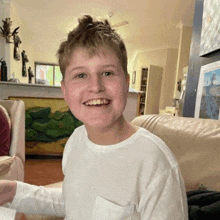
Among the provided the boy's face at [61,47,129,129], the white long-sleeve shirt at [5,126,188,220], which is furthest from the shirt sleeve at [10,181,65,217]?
the boy's face at [61,47,129,129]

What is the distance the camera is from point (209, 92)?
1260mm

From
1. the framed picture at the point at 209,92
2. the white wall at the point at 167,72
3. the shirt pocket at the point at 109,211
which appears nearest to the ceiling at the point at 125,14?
the white wall at the point at 167,72

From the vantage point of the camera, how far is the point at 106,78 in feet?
1.55

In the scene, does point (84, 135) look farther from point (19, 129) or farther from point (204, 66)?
point (204, 66)

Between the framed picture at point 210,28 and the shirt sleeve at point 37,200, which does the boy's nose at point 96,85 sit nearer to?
the shirt sleeve at point 37,200

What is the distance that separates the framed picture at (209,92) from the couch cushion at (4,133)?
5.07 feet

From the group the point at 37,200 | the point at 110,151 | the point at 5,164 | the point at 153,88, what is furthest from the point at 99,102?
the point at 153,88

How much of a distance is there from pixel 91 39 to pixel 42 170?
2.48 metres

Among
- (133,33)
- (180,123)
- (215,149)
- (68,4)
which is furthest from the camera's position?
(133,33)

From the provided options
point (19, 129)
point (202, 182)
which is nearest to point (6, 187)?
point (202, 182)

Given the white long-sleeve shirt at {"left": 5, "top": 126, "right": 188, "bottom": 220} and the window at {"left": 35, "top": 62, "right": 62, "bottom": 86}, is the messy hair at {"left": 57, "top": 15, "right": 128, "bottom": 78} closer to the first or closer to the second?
the white long-sleeve shirt at {"left": 5, "top": 126, "right": 188, "bottom": 220}

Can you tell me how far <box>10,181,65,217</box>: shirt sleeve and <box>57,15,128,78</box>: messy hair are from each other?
464mm

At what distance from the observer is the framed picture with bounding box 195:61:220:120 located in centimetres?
116

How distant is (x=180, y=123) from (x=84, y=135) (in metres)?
0.58
